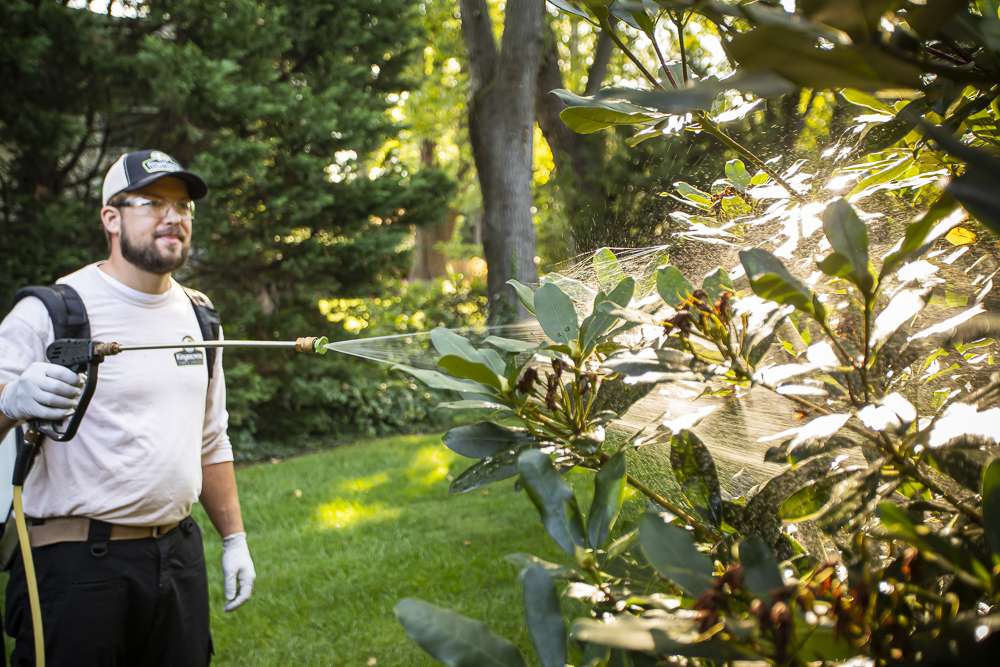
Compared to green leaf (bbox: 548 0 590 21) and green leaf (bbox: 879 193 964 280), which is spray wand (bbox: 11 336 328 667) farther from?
green leaf (bbox: 879 193 964 280)

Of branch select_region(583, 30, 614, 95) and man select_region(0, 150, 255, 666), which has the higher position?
branch select_region(583, 30, 614, 95)

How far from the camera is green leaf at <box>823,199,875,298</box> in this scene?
0.67 m

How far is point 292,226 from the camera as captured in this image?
9867 millimetres

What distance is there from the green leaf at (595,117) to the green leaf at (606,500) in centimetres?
36

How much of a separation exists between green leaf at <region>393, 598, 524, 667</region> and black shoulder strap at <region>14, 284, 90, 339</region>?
2.52 m

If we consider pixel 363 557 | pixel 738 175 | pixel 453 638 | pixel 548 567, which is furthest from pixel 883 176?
pixel 363 557

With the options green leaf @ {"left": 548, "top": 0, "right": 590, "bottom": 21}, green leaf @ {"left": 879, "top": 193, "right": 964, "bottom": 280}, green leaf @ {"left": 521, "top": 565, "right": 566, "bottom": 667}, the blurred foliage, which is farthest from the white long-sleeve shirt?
the blurred foliage

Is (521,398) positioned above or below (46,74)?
below

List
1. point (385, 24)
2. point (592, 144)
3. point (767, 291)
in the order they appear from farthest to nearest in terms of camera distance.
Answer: point (385, 24), point (592, 144), point (767, 291)

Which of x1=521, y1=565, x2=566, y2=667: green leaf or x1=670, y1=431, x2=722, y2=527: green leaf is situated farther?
x1=670, y1=431, x2=722, y2=527: green leaf

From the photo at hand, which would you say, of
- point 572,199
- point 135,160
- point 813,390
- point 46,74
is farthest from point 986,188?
point 46,74

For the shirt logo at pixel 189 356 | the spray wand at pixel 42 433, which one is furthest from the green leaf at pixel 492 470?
the shirt logo at pixel 189 356

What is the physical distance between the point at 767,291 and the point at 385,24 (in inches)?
429

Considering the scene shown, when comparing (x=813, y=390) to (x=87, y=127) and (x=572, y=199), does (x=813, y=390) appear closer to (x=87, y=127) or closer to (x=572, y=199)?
(x=572, y=199)
